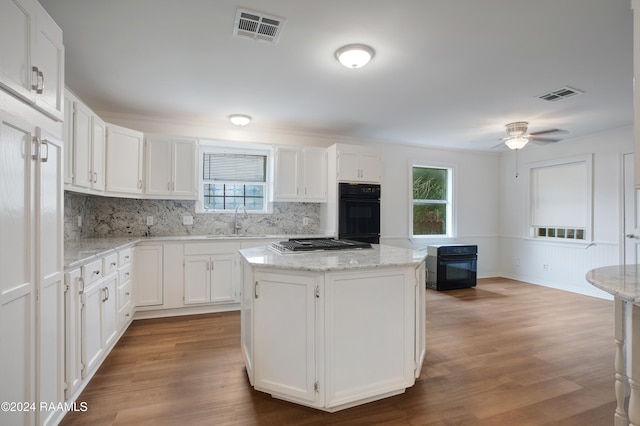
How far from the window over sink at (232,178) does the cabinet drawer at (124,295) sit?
4.81 ft

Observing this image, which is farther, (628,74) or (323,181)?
(323,181)

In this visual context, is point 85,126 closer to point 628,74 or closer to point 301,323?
point 301,323

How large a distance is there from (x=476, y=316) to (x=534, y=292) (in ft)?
6.38

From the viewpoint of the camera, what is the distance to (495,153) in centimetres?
621

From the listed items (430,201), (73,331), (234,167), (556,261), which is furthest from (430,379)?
(556,261)

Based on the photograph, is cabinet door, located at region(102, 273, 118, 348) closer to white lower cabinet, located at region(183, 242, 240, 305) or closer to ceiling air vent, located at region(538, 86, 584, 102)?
white lower cabinet, located at region(183, 242, 240, 305)

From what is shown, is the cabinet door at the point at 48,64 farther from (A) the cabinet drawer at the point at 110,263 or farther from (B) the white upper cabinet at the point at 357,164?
(B) the white upper cabinet at the point at 357,164

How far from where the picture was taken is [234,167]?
4602 millimetres

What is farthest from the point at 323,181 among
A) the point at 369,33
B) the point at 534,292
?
the point at 534,292

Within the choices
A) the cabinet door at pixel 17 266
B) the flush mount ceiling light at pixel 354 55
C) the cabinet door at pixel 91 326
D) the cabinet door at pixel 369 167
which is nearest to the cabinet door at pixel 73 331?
the cabinet door at pixel 91 326

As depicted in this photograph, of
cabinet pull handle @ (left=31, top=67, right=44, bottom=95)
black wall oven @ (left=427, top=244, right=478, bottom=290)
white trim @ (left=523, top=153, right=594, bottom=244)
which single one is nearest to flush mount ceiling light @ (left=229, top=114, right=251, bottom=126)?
cabinet pull handle @ (left=31, top=67, right=44, bottom=95)

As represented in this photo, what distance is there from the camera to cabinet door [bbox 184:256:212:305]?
12.2ft

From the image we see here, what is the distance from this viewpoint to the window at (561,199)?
4885 millimetres

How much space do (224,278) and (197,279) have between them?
0.32 meters
